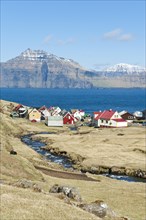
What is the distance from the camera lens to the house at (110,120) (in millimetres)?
132125

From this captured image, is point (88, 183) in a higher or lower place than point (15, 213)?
lower

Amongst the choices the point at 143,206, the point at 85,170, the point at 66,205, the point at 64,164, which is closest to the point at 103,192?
the point at 143,206

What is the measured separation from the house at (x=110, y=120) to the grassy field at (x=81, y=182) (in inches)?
536

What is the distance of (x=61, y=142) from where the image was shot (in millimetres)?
97688

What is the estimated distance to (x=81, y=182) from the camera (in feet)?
168

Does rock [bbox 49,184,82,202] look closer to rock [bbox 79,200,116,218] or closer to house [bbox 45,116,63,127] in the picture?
rock [bbox 79,200,116,218]

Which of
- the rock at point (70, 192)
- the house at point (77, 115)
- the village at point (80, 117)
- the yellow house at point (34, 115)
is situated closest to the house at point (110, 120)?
the village at point (80, 117)

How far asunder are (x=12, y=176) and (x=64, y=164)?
2963 centimetres

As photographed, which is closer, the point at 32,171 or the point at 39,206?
the point at 39,206

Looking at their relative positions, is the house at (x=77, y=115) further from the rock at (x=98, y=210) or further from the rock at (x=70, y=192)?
the rock at (x=98, y=210)

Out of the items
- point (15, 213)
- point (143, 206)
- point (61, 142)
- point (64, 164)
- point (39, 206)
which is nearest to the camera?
point (15, 213)

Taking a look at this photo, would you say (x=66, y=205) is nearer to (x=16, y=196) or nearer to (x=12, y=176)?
(x=16, y=196)

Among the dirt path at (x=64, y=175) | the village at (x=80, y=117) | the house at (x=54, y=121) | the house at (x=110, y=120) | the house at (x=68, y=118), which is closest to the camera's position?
the dirt path at (x=64, y=175)

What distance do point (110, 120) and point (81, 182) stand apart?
8205 centimetres
